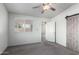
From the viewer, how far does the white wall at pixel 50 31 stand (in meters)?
6.05

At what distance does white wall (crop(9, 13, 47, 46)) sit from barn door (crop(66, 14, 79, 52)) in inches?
99.5

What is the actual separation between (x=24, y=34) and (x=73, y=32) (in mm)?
3232

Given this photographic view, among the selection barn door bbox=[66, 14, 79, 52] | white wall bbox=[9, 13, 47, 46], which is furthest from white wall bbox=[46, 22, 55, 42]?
barn door bbox=[66, 14, 79, 52]

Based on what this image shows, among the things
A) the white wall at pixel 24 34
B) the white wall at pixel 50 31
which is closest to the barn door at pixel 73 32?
the white wall at pixel 50 31

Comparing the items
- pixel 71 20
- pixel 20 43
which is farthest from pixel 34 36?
pixel 71 20

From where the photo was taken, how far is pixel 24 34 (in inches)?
213

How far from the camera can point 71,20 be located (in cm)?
392

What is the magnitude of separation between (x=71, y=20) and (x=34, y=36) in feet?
9.83

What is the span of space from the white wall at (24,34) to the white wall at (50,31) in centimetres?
94

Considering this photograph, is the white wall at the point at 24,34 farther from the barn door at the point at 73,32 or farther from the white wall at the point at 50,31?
the barn door at the point at 73,32

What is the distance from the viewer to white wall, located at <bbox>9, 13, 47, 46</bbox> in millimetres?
4938

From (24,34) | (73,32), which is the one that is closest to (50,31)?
(24,34)

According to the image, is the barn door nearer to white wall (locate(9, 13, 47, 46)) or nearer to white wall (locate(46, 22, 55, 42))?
white wall (locate(46, 22, 55, 42))
